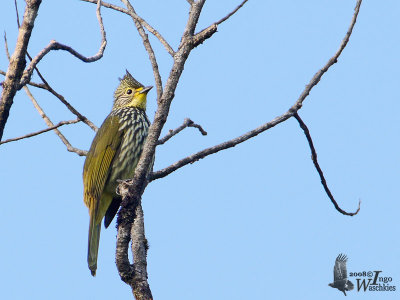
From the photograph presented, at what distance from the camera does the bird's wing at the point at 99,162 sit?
238 inches

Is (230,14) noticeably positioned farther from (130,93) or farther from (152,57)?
(130,93)

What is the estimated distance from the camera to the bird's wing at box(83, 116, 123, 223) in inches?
238

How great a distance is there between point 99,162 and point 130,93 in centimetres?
128

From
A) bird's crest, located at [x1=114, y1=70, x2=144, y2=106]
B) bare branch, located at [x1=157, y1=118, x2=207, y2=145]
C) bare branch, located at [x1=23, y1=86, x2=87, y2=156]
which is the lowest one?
bare branch, located at [x1=157, y1=118, x2=207, y2=145]

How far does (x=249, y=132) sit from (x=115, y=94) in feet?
12.7

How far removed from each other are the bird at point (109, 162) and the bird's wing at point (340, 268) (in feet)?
7.43

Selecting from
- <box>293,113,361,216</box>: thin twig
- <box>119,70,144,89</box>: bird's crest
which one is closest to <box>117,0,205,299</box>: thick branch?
<box>293,113,361,216</box>: thin twig

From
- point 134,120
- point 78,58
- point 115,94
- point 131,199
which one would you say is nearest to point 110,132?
point 134,120

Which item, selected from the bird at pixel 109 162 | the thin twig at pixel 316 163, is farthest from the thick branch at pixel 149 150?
the bird at pixel 109 162

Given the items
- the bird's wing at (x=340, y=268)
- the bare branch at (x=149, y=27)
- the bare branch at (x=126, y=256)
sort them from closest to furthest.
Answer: the bare branch at (x=126, y=256) < the bare branch at (x=149, y=27) < the bird's wing at (x=340, y=268)

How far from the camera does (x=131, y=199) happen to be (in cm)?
400

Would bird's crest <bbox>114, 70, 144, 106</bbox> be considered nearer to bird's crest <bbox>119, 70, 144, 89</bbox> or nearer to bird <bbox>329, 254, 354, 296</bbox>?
bird's crest <bbox>119, 70, 144, 89</bbox>

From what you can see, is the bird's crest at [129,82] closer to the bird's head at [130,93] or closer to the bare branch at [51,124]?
the bird's head at [130,93]

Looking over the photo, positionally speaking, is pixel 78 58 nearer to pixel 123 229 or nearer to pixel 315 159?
pixel 123 229
